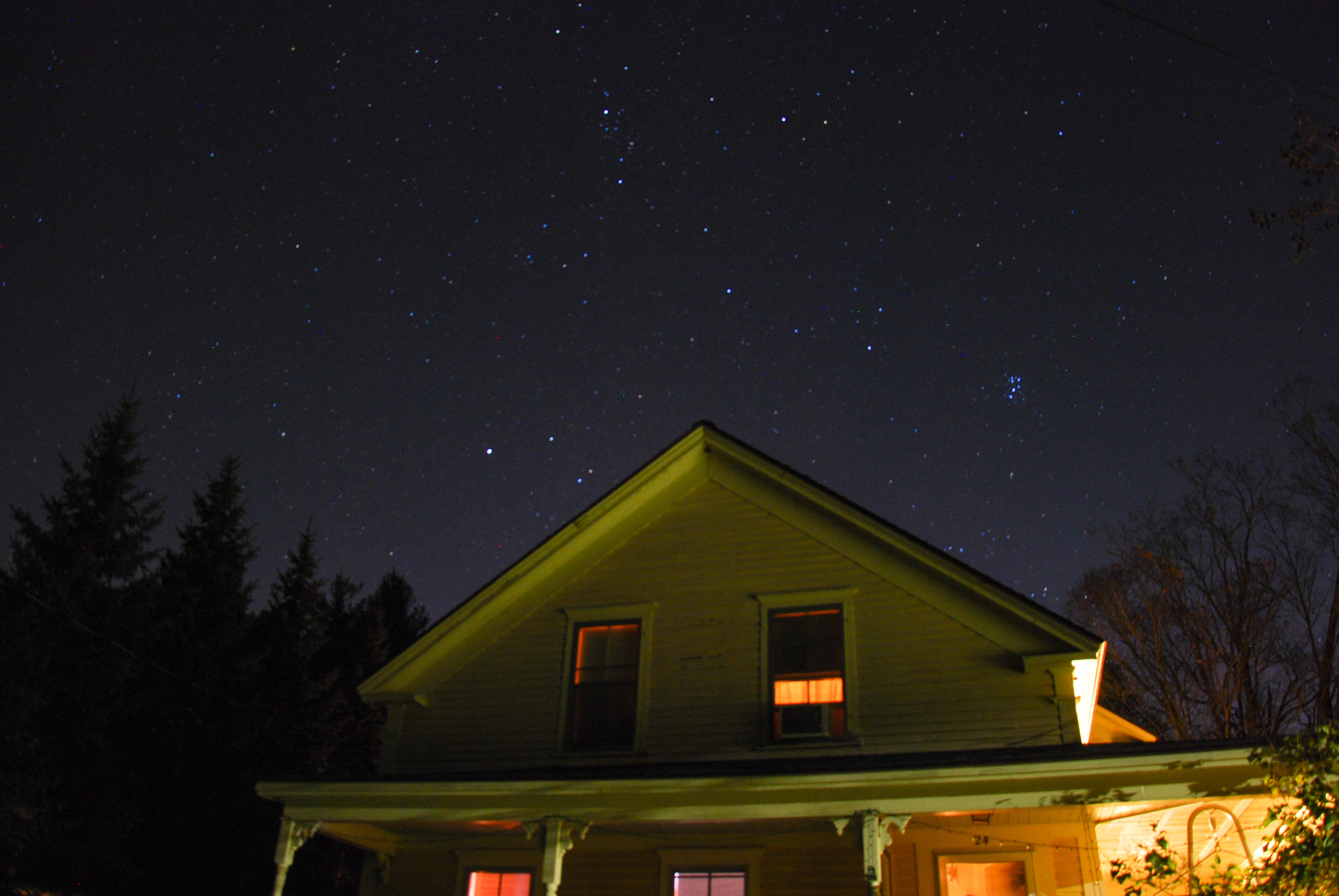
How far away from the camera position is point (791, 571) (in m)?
11.9

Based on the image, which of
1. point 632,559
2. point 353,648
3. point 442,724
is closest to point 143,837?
point 353,648

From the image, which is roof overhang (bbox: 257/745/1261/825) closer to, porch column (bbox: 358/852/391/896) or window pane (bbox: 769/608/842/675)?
porch column (bbox: 358/852/391/896)

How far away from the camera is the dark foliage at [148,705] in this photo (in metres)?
20.6

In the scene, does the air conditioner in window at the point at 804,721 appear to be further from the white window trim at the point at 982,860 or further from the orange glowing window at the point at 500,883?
the orange glowing window at the point at 500,883

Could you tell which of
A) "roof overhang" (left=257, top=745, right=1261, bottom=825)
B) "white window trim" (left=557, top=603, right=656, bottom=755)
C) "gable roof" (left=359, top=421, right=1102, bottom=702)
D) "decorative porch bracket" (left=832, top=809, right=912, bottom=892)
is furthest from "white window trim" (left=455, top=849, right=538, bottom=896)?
"decorative porch bracket" (left=832, top=809, right=912, bottom=892)

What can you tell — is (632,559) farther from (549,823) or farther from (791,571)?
(549,823)

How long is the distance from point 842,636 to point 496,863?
496 cm

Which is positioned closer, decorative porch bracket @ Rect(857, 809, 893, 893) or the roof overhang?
the roof overhang

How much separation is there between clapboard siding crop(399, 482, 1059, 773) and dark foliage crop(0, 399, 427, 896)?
889 centimetres

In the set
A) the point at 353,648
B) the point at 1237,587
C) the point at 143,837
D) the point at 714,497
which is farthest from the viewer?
the point at 353,648

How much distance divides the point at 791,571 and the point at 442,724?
16.1 feet

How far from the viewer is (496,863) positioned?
37.0ft

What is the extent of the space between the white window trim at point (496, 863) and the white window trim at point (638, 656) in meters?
1.24

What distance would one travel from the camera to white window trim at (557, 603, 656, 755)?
1145 cm
